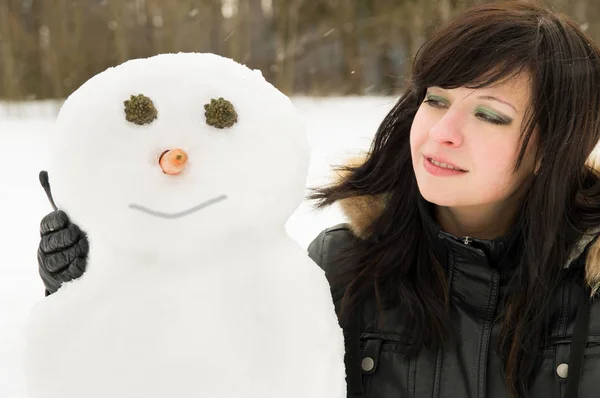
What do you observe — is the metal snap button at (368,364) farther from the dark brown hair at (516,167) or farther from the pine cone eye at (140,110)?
the pine cone eye at (140,110)

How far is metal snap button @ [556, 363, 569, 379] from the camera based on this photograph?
1398 mm

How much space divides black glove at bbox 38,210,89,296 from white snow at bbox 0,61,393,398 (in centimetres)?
62

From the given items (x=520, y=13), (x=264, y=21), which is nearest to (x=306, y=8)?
(x=264, y=21)

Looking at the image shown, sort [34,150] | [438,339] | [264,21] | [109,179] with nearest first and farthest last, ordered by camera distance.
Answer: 1. [109,179]
2. [438,339]
3. [34,150]
4. [264,21]

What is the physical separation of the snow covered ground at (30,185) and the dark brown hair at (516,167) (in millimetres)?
156

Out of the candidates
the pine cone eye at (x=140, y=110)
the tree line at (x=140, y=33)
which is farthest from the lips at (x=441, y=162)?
the tree line at (x=140, y=33)

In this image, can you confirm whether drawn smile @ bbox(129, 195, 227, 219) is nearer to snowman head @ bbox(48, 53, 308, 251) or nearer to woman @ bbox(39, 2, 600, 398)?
snowman head @ bbox(48, 53, 308, 251)

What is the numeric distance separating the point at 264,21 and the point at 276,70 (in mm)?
561

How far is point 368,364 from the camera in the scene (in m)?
1.52

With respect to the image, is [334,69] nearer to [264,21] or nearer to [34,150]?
[264,21]

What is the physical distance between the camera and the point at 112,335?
101 cm

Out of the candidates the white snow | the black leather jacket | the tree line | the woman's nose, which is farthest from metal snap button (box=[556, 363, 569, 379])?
the tree line

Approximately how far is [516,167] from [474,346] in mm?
412

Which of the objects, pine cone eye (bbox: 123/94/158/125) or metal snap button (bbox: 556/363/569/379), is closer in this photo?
pine cone eye (bbox: 123/94/158/125)
